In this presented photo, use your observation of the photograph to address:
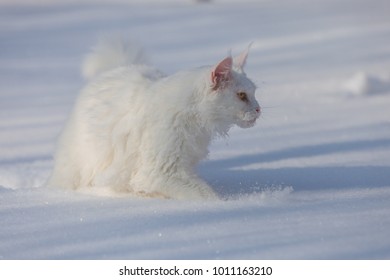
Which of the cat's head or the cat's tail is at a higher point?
the cat's tail

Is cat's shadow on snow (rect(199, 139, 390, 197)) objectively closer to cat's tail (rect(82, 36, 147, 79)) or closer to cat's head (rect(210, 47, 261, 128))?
cat's head (rect(210, 47, 261, 128))

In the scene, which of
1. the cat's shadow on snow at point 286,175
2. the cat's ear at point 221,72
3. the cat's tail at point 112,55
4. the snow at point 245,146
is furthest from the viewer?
the cat's tail at point 112,55

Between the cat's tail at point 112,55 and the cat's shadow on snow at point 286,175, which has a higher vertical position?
the cat's tail at point 112,55

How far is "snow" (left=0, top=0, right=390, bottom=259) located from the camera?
Result: 278cm

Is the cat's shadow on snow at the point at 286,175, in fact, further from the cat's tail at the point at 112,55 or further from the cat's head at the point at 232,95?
the cat's tail at the point at 112,55

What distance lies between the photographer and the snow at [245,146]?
2.78 m

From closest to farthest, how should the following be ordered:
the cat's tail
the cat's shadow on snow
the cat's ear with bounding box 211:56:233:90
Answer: the cat's ear with bounding box 211:56:233:90, the cat's shadow on snow, the cat's tail

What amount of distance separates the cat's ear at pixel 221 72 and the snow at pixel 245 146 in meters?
0.58

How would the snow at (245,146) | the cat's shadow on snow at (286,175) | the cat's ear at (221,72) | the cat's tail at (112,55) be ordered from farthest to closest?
the cat's tail at (112,55)
the cat's shadow on snow at (286,175)
the cat's ear at (221,72)
the snow at (245,146)

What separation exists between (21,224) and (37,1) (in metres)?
11.8

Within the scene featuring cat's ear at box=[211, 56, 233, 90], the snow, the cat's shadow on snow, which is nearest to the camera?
the snow

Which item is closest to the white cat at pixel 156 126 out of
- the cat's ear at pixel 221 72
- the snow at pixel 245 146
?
the cat's ear at pixel 221 72

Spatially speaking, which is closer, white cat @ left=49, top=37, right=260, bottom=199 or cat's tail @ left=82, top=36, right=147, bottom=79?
white cat @ left=49, top=37, right=260, bottom=199

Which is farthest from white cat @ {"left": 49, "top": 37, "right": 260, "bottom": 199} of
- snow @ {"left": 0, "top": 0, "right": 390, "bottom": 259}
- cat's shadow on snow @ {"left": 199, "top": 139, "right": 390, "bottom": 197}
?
cat's shadow on snow @ {"left": 199, "top": 139, "right": 390, "bottom": 197}
